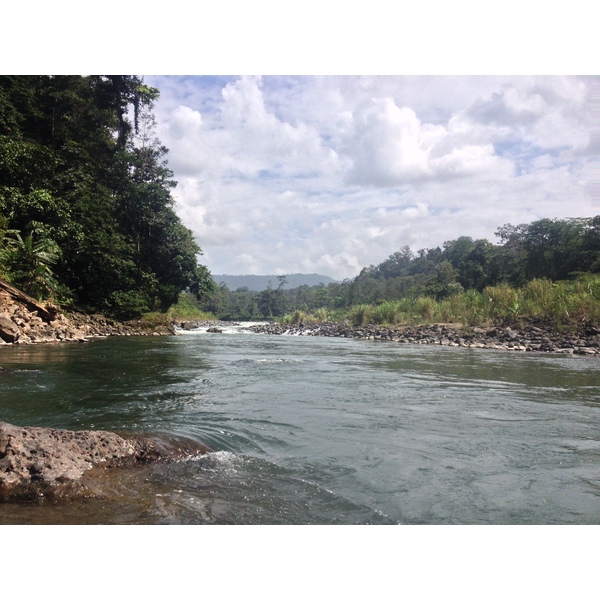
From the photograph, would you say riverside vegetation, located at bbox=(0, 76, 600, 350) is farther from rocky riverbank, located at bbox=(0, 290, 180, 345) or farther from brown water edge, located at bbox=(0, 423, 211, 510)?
brown water edge, located at bbox=(0, 423, 211, 510)

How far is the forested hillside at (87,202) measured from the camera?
12.6 metres

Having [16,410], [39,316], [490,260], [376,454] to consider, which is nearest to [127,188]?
[39,316]

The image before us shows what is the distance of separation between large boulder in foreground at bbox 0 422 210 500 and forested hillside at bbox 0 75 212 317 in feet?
34.0

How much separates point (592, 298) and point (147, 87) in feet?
76.3

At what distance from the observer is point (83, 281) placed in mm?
16547

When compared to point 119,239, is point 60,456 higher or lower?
lower

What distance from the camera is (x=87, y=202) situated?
641 inches

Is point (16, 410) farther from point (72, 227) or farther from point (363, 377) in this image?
point (72, 227)

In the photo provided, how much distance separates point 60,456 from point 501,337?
1582 cm

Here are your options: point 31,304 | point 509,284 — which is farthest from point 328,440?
point 509,284

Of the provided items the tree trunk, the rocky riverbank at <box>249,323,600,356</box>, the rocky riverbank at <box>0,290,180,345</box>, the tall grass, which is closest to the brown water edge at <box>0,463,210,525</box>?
the rocky riverbank at <box>0,290,180,345</box>

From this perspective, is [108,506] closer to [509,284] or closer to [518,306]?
[518,306]

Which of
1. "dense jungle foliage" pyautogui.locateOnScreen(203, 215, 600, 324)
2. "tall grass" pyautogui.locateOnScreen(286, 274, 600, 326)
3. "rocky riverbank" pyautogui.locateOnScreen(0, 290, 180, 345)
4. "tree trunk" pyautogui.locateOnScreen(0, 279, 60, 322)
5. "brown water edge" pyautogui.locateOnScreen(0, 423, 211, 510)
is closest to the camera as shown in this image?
"brown water edge" pyautogui.locateOnScreen(0, 423, 211, 510)

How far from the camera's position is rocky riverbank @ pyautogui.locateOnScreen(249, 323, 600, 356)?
528 inches
